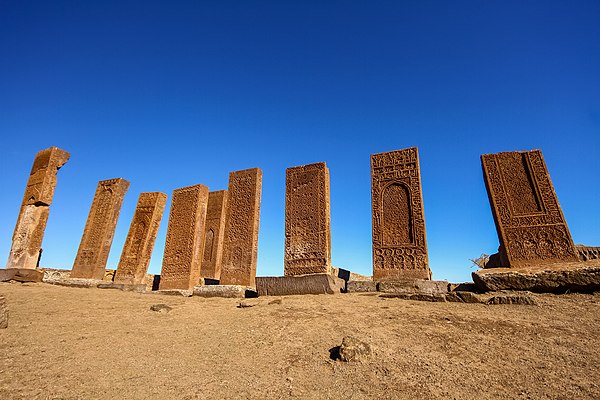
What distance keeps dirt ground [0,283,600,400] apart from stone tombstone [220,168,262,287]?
273cm

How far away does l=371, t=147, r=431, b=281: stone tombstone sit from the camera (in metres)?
5.81

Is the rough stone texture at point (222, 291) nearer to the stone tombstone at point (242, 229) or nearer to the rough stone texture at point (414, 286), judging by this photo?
the stone tombstone at point (242, 229)

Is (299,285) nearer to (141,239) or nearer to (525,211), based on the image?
(525,211)

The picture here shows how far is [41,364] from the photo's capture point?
264cm

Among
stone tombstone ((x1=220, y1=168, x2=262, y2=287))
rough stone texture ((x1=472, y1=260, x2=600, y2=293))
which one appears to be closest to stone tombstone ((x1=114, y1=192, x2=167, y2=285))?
stone tombstone ((x1=220, y1=168, x2=262, y2=287))

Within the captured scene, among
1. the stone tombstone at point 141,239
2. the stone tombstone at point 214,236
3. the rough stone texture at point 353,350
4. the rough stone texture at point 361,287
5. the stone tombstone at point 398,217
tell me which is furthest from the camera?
the stone tombstone at point 214,236

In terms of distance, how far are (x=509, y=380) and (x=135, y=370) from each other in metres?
2.97

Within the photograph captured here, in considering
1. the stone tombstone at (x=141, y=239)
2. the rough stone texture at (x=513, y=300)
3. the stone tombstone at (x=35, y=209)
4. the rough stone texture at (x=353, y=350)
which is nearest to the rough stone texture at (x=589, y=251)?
the rough stone texture at (x=513, y=300)

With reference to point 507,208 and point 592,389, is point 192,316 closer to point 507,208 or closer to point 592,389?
point 592,389

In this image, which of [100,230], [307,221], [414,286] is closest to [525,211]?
[414,286]

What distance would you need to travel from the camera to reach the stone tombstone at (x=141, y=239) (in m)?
8.65

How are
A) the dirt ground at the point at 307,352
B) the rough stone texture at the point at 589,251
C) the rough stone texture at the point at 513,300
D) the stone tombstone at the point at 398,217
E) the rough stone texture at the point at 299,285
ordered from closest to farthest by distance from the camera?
the dirt ground at the point at 307,352 < the rough stone texture at the point at 513,300 < the rough stone texture at the point at 299,285 < the stone tombstone at the point at 398,217 < the rough stone texture at the point at 589,251

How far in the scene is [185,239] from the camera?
8.43 m

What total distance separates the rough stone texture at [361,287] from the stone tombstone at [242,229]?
254 cm
